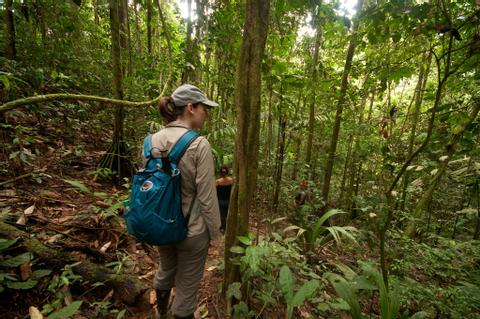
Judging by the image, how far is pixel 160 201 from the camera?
5.72 feet

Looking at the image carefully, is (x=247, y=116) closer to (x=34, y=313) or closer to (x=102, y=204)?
(x=34, y=313)

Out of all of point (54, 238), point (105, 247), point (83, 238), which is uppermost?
point (54, 238)

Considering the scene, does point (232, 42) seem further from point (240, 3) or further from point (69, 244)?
point (69, 244)

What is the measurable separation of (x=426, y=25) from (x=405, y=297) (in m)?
2.44

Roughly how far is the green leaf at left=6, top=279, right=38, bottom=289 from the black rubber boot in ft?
2.87

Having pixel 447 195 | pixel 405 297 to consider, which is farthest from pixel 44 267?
pixel 447 195

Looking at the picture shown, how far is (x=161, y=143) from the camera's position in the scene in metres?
1.86

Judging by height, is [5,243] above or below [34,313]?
above

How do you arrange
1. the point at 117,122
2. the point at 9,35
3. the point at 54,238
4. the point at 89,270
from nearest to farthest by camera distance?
the point at 89,270
the point at 54,238
the point at 117,122
the point at 9,35

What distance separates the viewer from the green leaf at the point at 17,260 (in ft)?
6.13

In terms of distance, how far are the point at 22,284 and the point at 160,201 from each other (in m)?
1.17

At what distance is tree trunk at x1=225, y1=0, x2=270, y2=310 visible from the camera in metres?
1.96

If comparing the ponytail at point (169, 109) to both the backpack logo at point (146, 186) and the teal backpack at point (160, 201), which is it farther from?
the backpack logo at point (146, 186)

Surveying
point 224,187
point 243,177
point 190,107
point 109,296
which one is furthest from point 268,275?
point 224,187
